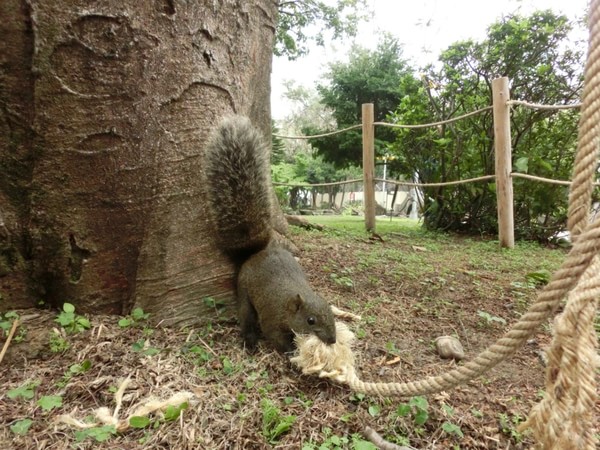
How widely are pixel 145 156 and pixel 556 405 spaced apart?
1613mm

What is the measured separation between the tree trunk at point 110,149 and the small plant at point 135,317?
4 cm

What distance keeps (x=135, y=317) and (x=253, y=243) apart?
2.05 feet

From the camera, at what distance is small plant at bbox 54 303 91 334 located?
1.64m

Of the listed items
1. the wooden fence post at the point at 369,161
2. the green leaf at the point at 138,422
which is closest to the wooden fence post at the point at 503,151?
the wooden fence post at the point at 369,161

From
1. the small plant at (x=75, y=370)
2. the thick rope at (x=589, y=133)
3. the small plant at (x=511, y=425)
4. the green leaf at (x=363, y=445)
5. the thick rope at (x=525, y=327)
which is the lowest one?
the small plant at (x=511, y=425)

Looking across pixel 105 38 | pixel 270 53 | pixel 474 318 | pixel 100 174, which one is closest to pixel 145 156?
pixel 100 174

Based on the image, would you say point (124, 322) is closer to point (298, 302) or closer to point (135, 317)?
point (135, 317)

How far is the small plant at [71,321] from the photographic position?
1645 millimetres

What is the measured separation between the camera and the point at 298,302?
1.83 m

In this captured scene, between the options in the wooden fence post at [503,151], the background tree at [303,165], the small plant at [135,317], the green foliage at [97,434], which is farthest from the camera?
the background tree at [303,165]

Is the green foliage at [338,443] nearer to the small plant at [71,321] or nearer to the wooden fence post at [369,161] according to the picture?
the small plant at [71,321]

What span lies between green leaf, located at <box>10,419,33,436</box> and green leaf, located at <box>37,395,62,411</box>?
0.06 m

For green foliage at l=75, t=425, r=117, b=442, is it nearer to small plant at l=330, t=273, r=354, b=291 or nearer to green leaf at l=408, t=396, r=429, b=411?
green leaf at l=408, t=396, r=429, b=411

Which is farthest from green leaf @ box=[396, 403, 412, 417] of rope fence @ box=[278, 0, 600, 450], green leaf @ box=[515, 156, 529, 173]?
green leaf @ box=[515, 156, 529, 173]
